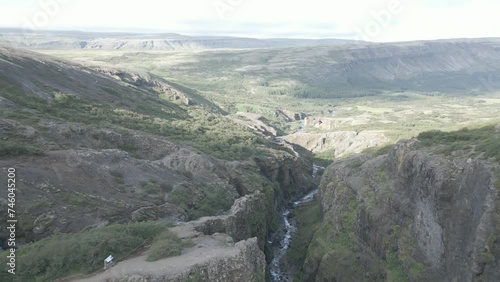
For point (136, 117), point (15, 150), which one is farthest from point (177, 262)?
point (136, 117)

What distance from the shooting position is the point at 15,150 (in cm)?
4053

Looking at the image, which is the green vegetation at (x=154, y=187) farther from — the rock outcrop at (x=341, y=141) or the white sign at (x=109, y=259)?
the rock outcrop at (x=341, y=141)

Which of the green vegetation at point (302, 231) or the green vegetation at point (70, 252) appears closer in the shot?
the green vegetation at point (70, 252)

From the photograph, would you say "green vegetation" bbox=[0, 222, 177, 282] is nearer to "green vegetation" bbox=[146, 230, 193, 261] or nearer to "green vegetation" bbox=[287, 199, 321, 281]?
"green vegetation" bbox=[146, 230, 193, 261]

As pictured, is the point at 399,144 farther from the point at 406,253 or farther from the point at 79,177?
the point at 79,177

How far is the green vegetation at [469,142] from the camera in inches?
1444

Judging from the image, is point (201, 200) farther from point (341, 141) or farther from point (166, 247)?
point (341, 141)

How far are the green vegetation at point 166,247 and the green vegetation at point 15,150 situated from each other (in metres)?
19.6

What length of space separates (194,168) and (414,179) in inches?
1168

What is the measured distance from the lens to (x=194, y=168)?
58.0m

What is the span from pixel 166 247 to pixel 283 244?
1365 inches

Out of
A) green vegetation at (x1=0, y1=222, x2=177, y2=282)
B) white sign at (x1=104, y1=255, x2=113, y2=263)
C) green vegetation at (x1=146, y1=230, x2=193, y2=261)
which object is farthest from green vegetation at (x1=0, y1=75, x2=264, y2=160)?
white sign at (x1=104, y1=255, x2=113, y2=263)

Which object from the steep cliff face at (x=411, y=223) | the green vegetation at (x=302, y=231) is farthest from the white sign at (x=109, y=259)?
the green vegetation at (x=302, y=231)

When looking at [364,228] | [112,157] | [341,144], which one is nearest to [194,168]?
[112,157]
